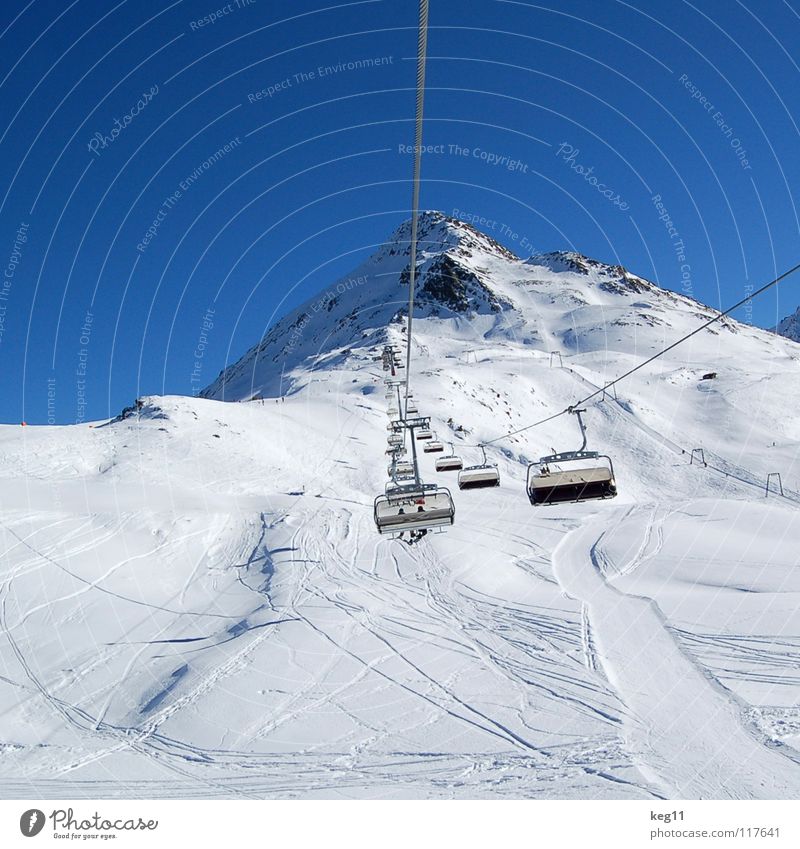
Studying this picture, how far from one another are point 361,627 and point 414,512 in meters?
5.84

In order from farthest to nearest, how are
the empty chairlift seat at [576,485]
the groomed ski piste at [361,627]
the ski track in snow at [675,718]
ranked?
the empty chairlift seat at [576,485]
the groomed ski piste at [361,627]
the ski track in snow at [675,718]

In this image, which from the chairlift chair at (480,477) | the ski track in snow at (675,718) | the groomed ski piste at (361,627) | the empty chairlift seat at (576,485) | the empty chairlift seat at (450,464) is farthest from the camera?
the empty chairlift seat at (450,464)

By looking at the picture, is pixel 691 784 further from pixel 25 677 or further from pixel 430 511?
pixel 25 677

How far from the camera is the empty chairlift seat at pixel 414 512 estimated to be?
1382cm

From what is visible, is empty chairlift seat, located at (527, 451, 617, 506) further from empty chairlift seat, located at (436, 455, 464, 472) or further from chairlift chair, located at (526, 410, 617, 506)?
empty chairlift seat, located at (436, 455, 464, 472)

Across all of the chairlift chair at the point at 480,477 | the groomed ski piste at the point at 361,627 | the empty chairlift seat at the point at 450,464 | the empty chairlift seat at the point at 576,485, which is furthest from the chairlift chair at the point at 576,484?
the empty chairlift seat at the point at 450,464

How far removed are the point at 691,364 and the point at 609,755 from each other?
96.2 meters

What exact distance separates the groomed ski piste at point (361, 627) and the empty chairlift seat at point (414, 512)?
3945mm

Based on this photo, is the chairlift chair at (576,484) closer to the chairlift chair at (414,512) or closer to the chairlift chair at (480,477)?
the chairlift chair at (414,512)

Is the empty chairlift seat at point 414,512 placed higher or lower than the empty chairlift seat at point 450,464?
lower

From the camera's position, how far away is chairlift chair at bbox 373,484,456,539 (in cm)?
1382
